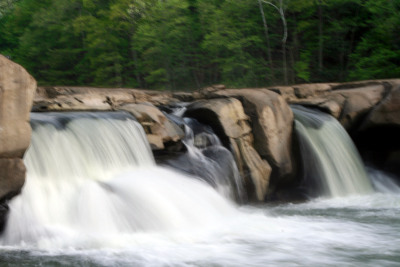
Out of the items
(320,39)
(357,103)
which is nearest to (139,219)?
(357,103)

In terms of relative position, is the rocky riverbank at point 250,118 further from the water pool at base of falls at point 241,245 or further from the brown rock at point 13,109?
the water pool at base of falls at point 241,245

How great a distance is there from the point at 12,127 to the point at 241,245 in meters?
3.01

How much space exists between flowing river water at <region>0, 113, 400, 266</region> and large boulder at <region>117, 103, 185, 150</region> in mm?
262

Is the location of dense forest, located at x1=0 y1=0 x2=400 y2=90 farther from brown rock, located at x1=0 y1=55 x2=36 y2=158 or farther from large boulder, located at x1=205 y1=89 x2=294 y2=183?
brown rock, located at x1=0 y1=55 x2=36 y2=158

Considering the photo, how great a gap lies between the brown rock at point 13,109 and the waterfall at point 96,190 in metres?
0.70

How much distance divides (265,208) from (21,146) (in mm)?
4634

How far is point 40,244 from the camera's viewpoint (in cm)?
531

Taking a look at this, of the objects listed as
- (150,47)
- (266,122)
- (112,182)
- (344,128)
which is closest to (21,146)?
(112,182)

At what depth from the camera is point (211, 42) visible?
23750mm

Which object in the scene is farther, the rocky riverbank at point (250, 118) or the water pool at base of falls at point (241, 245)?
the rocky riverbank at point (250, 118)

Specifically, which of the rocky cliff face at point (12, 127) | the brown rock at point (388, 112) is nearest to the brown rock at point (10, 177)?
the rocky cliff face at point (12, 127)

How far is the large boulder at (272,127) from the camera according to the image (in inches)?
369

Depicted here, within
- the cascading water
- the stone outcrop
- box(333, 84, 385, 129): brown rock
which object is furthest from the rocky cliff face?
box(333, 84, 385, 129): brown rock

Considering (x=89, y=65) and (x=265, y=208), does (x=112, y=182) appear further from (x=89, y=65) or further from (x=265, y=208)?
(x=89, y=65)
